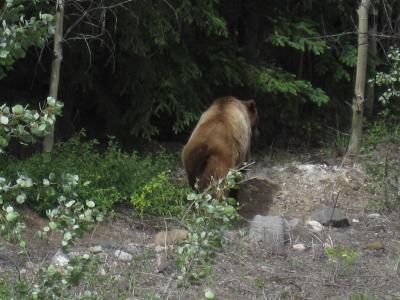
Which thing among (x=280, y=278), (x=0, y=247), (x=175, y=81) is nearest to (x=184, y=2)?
(x=175, y=81)

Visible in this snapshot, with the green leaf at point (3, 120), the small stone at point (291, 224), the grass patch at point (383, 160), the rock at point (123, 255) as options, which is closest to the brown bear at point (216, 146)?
the small stone at point (291, 224)

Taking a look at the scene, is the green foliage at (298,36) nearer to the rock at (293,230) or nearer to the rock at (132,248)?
the rock at (293,230)

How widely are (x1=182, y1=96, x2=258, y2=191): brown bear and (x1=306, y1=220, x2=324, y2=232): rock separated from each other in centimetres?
108

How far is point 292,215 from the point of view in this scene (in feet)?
33.7

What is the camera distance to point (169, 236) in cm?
798

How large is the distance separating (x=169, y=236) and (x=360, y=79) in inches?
187

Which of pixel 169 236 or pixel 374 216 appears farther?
pixel 374 216

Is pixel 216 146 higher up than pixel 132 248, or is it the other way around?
pixel 216 146

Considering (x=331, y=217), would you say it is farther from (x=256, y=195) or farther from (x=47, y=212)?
(x=47, y=212)

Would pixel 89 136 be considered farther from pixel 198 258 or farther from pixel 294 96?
pixel 198 258

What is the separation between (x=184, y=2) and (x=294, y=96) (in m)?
2.71

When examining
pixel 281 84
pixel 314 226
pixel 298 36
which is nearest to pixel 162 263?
pixel 314 226

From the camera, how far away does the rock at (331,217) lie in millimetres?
9594

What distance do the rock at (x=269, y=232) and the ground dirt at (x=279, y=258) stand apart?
97 mm
